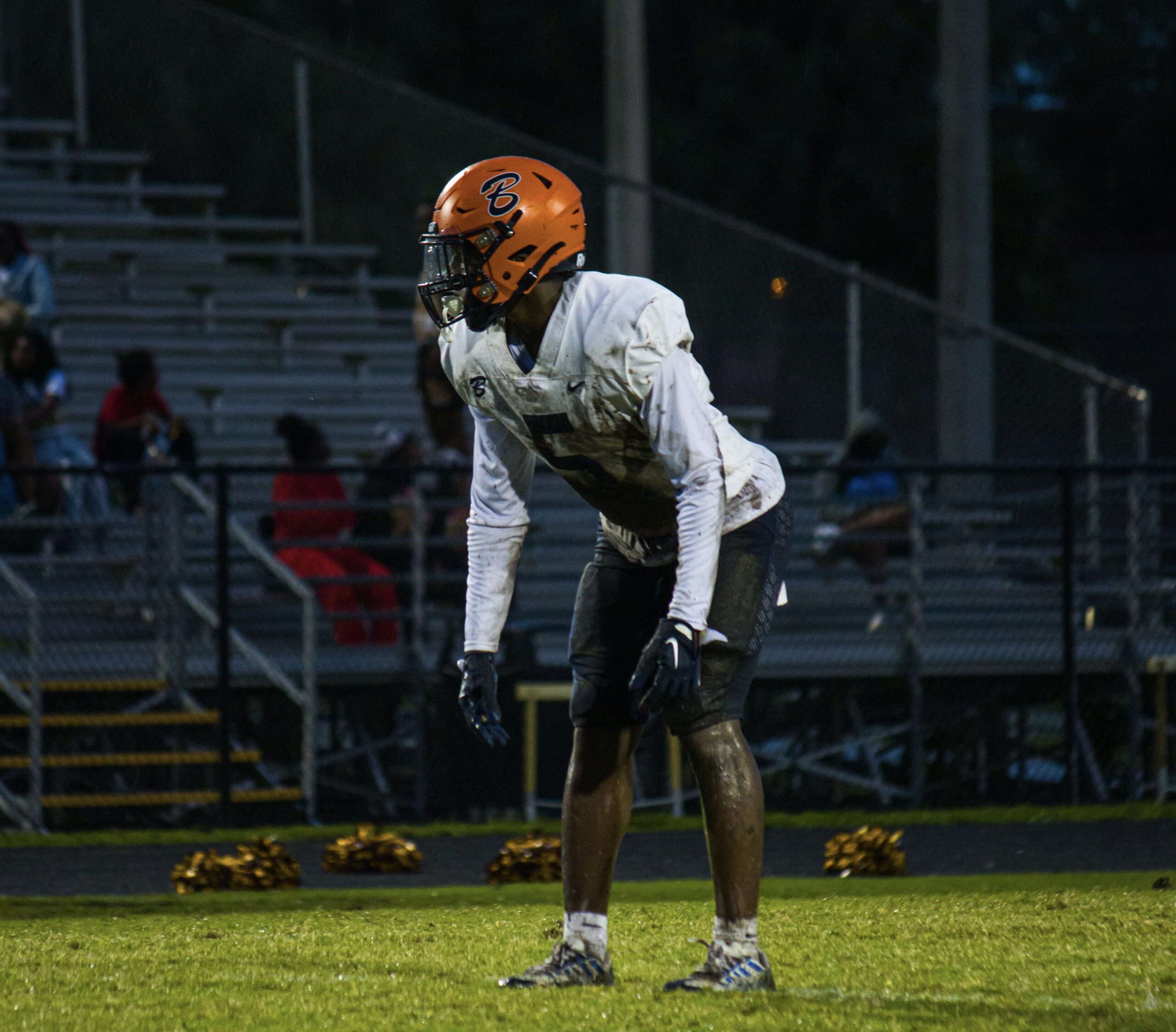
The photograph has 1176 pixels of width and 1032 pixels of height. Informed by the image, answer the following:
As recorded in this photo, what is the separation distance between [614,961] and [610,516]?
1249 mm

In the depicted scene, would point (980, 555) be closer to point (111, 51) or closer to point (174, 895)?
point (174, 895)

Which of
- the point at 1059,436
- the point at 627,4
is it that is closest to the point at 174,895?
the point at 1059,436

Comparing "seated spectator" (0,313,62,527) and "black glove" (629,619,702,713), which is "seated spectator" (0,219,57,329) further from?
"black glove" (629,619,702,713)

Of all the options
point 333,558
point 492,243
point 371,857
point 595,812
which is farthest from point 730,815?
point 333,558

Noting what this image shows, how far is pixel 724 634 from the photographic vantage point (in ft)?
15.5

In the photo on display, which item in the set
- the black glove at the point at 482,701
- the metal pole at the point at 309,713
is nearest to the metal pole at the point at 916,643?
the metal pole at the point at 309,713

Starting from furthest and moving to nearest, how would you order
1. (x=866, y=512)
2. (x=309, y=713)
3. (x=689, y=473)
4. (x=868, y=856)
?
1. (x=866, y=512)
2. (x=309, y=713)
3. (x=868, y=856)
4. (x=689, y=473)

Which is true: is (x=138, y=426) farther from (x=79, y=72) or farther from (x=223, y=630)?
(x=79, y=72)

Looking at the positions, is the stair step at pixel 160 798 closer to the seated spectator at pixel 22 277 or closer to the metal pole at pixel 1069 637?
the seated spectator at pixel 22 277

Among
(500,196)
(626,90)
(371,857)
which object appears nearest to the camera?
(500,196)

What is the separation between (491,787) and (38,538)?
2.84m

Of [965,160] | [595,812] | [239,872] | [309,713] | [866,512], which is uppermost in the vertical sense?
[965,160]

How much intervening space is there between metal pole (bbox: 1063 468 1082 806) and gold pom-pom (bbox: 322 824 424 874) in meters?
3.77

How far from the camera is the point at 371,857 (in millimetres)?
8305
